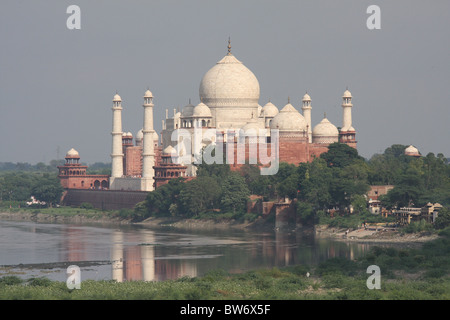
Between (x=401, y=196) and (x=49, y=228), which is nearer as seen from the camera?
(x=401, y=196)

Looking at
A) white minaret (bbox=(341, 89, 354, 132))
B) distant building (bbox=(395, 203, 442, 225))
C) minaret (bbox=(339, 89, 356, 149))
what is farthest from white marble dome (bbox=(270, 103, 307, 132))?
distant building (bbox=(395, 203, 442, 225))

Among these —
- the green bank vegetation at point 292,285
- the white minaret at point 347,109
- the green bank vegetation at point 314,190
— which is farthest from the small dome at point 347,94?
the green bank vegetation at point 292,285

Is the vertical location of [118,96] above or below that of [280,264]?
above

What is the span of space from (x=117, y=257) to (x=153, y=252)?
7.40 ft

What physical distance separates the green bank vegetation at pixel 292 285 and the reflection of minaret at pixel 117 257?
3.63 meters

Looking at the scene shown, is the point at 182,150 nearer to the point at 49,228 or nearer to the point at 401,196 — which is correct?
the point at 49,228

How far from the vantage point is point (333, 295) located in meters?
36.0

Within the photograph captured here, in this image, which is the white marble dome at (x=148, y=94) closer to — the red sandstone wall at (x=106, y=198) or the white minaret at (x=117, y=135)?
the white minaret at (x=117, y=135)

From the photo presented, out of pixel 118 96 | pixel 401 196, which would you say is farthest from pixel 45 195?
pixel 401 196

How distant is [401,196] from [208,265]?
639 inches

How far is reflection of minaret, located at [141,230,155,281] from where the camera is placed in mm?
43272

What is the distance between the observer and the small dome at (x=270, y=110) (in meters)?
81.2

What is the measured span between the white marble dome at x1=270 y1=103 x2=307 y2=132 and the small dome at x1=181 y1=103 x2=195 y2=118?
675cm
